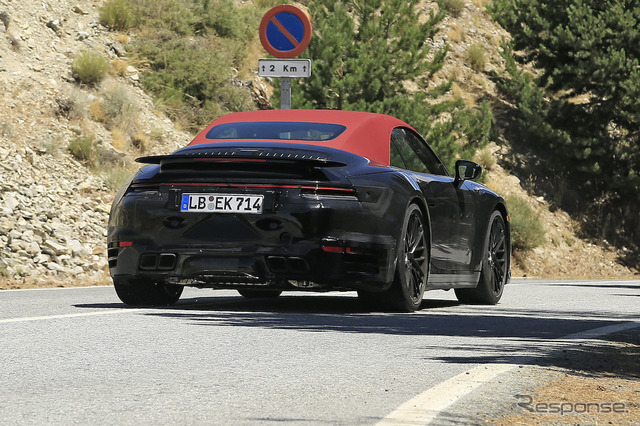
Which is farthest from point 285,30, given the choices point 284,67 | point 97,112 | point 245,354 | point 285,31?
point 97,112

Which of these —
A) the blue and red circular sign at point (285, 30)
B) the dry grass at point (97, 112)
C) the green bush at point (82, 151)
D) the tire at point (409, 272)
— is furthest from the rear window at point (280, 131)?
the dry grass at point (97, 112)

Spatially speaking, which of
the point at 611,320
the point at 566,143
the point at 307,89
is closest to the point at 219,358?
the point at 611,320

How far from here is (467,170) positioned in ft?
32.8

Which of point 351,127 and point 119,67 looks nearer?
point 351,127

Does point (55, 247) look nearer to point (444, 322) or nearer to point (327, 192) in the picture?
point (327, 192)

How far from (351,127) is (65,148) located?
12286mm

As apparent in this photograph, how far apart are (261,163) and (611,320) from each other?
339 cm

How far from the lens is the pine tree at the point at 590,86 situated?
1190 inches

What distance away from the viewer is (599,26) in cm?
3036

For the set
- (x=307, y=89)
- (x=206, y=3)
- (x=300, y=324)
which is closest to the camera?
(x=300, y=324)

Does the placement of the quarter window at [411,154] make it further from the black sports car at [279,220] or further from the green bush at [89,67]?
the green bush at [89,67]

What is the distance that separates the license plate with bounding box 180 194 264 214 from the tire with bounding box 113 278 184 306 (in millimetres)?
921

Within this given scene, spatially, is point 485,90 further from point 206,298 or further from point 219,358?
point 219,358

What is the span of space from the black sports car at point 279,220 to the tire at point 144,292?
0.5 inches
